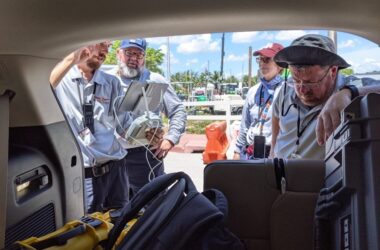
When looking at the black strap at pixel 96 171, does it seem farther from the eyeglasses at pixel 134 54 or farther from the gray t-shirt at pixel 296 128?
the gray t-shirt at pixel 296 128

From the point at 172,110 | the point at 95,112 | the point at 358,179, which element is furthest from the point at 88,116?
the point at 358,179

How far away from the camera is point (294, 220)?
1430 mm

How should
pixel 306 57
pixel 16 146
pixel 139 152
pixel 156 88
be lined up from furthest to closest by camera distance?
1. pixel 139 152
2. pixel 156 88
3. pixel 306 57
4. pixel 16 146

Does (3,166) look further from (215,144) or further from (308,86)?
(215,144)

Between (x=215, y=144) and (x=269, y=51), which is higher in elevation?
(x=269, y=51)

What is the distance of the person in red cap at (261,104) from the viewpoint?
11.5 feet

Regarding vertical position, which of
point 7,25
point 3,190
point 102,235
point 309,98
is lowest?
point 102,235

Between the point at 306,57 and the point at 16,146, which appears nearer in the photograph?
the point at 16,146

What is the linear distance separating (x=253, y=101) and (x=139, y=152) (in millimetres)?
1089

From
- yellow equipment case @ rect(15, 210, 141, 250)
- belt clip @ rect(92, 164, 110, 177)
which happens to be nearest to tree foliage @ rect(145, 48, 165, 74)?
belt clip @ rect(92, 164, 110, 177)

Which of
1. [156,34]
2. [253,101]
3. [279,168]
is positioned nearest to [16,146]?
[156,34]

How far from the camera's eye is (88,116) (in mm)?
2816

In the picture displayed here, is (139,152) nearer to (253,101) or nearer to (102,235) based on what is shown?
(253,101)

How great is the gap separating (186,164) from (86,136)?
5035 mm
